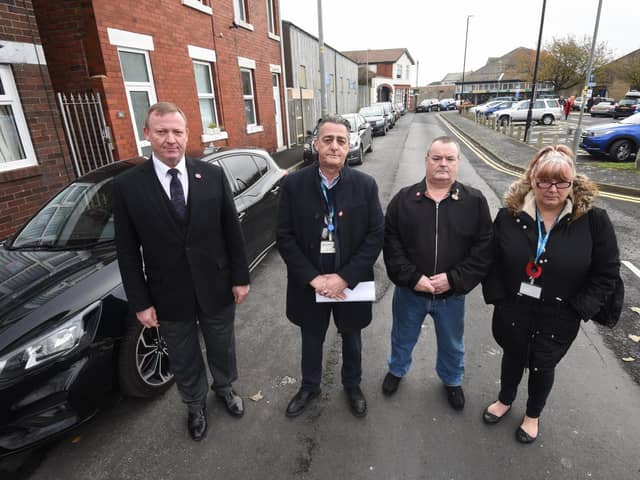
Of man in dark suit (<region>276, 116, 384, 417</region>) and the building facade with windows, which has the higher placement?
the building facade with windows

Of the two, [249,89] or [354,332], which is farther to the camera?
[249,89]

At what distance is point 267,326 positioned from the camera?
3789 millimetres

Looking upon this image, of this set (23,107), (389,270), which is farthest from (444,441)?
(23,107)

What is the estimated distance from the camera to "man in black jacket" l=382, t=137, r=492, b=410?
2293 millimetres

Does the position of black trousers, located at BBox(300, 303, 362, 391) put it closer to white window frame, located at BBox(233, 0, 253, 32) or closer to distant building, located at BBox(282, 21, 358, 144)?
white window frame, located at BBox(233, 0, 253, 32)

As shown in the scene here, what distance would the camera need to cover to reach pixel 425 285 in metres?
2.36

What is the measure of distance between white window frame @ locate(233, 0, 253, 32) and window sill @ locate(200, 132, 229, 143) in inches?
139

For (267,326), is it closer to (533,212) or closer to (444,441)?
(444,441)

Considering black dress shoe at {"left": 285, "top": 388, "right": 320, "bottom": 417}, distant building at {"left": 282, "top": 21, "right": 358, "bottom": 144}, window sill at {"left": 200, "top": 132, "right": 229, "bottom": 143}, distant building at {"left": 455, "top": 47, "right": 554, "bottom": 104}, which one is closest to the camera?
black dress shoe at {"left": 285, "top": 388, "right": 320, "bottom": 417}

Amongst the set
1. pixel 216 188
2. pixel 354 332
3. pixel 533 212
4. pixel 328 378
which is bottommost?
pixel 328 378

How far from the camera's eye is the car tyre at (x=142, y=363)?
2.45 metres

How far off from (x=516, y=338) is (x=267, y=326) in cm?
→ 234

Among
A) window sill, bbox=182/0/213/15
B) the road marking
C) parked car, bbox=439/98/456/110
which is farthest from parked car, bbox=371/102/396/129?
parked car, bbox=439/98/456/110

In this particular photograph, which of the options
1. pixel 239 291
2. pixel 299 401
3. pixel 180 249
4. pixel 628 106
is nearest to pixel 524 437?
pixel 299 401
